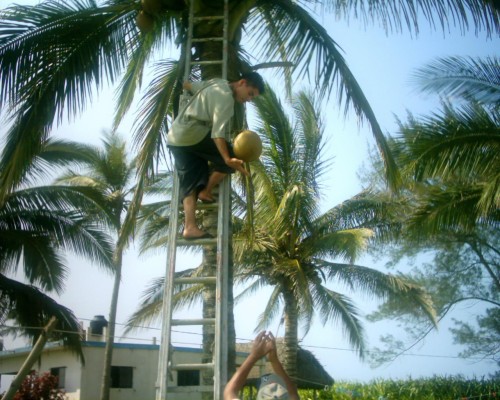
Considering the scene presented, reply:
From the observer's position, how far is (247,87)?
17.6 ft

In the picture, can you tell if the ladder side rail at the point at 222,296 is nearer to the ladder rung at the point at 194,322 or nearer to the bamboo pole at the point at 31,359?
the ladder rung at the point at 194,322

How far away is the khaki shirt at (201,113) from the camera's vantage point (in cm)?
521

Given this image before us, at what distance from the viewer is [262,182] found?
49.5ft

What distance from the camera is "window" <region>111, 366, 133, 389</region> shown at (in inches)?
778

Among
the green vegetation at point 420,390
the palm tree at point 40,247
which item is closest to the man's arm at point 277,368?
the palm tree at point 40,247

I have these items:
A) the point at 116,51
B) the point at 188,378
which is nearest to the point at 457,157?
the point at 116,51

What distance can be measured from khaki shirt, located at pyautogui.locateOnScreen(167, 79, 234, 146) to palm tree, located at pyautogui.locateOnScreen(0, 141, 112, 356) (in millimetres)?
10432

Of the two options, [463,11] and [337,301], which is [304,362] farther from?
[463,11]

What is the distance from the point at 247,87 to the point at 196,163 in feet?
2.25

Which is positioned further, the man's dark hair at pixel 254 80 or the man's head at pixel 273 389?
the man's dark hair at pixel 254 80

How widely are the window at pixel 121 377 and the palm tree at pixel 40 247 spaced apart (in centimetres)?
397

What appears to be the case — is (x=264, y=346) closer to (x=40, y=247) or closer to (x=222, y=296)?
(x=222, y=296)

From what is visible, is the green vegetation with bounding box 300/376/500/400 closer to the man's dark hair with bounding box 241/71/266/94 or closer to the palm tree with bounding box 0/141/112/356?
the palm tree with bounding box 0/141/112/356

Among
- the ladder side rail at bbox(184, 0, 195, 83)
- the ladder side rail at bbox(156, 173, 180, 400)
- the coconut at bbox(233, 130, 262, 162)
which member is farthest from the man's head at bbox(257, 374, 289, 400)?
the ladder side rail at bbox(184, 0, 195, 83)
